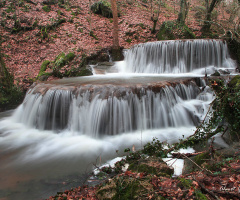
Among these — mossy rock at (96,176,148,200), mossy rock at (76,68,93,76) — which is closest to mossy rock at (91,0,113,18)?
mossy rock at (76,68,93,76)

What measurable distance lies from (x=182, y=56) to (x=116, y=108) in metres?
6.44

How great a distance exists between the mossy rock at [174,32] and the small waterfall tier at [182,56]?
151 inches

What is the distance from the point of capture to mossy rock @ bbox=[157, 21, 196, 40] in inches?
545

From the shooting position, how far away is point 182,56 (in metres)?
10.4

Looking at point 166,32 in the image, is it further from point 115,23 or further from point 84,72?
point 84,72

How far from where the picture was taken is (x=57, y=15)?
52.2 ft

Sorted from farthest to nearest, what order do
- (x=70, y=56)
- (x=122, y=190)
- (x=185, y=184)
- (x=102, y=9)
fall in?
(x=102, y=9), (x=70, y=56), (x=122, y=190), (x=185, y=184)

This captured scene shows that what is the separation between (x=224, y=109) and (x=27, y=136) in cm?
616

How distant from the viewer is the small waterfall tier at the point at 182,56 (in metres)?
10.0

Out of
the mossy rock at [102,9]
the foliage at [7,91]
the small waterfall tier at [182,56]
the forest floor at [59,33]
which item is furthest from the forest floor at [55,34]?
the small waterfall tier at [182,56]

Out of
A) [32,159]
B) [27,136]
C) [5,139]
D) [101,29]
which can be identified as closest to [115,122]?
[32,159]

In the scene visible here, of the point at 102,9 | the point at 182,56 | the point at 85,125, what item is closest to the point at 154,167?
the point at 85,125

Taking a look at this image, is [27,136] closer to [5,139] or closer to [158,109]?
[5,139]

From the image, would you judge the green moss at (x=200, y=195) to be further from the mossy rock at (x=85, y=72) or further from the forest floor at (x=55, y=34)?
the forest floor at (x=55, y=34)
